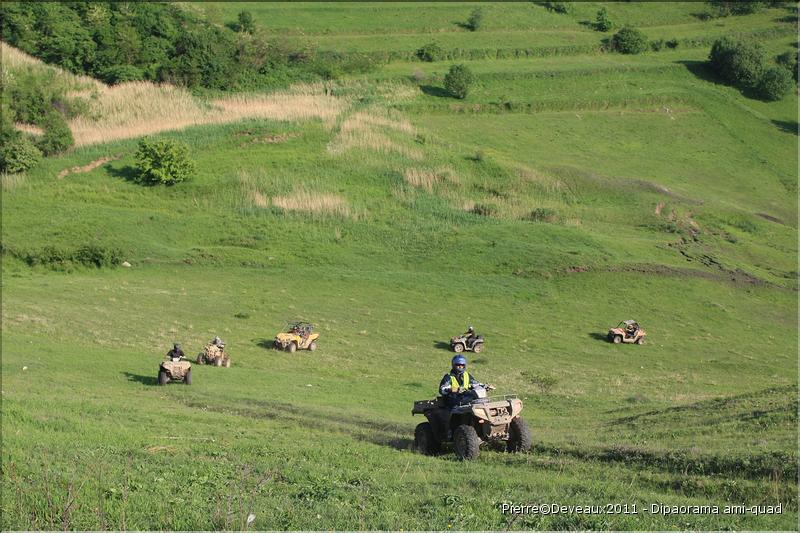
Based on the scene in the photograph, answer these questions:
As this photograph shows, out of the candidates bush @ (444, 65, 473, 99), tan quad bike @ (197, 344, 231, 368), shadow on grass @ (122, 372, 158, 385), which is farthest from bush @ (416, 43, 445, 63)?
shadow on grass @ (122, 372, 158, 385)

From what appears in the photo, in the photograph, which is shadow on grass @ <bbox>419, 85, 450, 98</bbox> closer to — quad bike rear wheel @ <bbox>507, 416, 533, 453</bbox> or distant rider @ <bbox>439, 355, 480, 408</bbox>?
distant rider @ <bbox>439, 355, 480, 408</bbox>

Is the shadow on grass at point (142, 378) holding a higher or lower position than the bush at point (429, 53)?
lower

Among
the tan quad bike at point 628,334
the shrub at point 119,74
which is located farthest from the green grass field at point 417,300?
the shrub at point 119,74

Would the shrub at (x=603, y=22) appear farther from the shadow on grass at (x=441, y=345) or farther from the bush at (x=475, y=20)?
the shadow on grass at (x=441, y=345)

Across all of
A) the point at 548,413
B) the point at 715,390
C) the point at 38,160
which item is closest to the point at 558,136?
the point at 38,160

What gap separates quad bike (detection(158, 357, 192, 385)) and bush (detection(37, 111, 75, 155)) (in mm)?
43627

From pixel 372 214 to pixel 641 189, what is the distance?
2389 centimetres

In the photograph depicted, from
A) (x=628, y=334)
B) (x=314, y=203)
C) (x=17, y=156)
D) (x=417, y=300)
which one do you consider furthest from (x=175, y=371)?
(x=17, y=156)

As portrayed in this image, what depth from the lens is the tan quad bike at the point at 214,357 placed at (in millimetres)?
35812

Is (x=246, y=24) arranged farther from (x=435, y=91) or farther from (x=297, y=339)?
(x=297, y=339)

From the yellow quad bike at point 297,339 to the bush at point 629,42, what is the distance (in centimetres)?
8431

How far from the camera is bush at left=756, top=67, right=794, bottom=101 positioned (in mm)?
104188

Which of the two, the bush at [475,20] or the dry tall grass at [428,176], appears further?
the bush at [475,20]

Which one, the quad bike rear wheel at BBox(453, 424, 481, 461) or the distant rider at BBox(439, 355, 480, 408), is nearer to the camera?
the quad bike rear wheel at BBox(453, 424, 481, 461)
